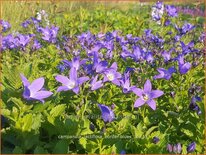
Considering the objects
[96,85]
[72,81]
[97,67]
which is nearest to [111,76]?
[97,67]

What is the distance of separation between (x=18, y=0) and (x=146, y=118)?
414 centimetres

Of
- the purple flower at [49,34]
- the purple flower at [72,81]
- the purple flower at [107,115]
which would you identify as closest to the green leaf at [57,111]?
the purple flower at [72,81]

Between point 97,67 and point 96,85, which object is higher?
point 97,67

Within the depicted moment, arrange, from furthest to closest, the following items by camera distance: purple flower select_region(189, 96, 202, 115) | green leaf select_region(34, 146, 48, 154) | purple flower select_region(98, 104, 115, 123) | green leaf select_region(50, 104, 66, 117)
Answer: purple flower select_region(189, 96, 202, 115), green leaf select_region(50, 104, 66, 117), purple flower select_region(98, 104, 115, 123), green leaf select_region(34, 146, 48, 154)

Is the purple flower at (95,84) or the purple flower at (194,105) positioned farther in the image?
the purple flower at (194,105)

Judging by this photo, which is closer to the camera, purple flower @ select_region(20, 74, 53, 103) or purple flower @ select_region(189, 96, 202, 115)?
purple flower @ select_region(20, 74, 53, 103)

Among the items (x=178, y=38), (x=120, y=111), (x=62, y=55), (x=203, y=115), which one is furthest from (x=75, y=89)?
(x=178, y=38)

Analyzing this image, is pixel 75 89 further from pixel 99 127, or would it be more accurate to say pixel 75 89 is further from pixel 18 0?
pixel 18 0

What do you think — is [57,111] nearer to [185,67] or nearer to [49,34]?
[185,67]

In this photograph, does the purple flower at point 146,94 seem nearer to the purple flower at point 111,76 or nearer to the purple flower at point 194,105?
the purple flower at point 111,76

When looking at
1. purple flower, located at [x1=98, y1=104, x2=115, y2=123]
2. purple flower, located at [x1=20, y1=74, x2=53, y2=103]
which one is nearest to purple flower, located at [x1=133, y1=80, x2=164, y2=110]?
purple flower, located at [x1=98, y1=104, x2=115, y2=123]

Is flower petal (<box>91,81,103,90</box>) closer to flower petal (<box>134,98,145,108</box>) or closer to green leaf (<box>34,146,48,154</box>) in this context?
flower petal (<box>134,98,145,108</box>)

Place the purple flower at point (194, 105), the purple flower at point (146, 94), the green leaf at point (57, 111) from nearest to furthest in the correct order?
the green leaf at point (57, 111) → the purple flower at point (146, 94) → the purple flower at point (194, 105)

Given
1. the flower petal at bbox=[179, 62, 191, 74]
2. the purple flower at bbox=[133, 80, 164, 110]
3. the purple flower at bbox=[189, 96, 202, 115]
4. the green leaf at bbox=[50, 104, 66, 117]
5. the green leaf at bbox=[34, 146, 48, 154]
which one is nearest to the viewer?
the green leaf at bbox=[34, 146, 48, 154]
